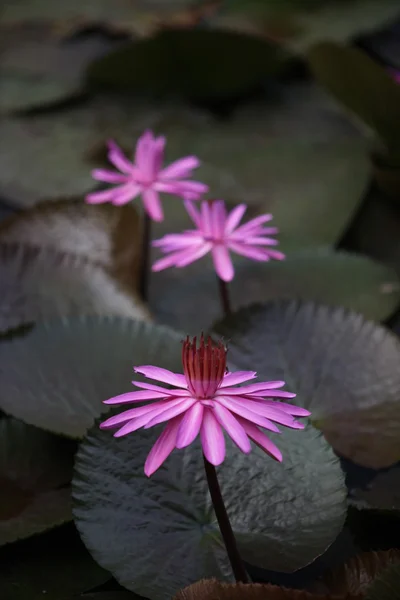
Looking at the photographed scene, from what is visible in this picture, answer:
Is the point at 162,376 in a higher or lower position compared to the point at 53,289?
higher

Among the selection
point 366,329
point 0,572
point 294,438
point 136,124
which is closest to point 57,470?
point 0,572

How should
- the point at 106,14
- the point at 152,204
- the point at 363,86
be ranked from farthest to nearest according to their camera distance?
the point at 106,14 < the point at 363,86 < the point at 152,204

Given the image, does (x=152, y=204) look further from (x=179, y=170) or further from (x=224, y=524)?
(x=224, y=524)

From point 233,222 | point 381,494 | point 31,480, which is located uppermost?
point 233,222

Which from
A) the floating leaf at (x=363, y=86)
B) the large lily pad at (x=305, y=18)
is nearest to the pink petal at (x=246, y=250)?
the floating leaf at (x=363, y=86)

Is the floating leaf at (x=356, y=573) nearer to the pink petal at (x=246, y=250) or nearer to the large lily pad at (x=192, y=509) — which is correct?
the large lily pad at (x=192, y=509)

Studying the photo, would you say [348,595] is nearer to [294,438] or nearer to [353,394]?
[294,438]

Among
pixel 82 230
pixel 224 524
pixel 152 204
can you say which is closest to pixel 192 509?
pixel 224 524
